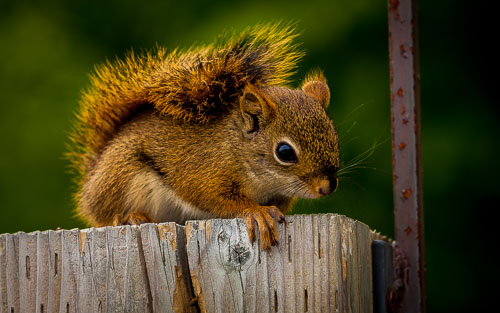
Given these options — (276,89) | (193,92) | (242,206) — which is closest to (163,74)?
(193,92)

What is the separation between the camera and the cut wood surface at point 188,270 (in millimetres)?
1732

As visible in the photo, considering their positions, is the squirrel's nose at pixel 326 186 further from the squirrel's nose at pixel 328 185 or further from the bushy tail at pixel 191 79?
the bushy tail at pixel 191 79

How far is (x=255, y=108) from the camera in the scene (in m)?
2.66

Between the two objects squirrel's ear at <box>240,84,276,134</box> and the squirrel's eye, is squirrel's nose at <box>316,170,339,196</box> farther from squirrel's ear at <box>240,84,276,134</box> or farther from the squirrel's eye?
squirrel's ear at <box>240,84,276,134</box>

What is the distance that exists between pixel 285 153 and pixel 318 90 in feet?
1.34

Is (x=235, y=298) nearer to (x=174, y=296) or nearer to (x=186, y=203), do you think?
(x=174, y=296)

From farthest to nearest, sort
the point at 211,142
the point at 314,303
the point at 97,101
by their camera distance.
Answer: the point at 97,101, the point at 211,142, the point at 314,303

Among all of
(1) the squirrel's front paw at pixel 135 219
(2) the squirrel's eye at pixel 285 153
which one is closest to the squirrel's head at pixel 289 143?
(2) the squirrel's eye at pixel 285 153

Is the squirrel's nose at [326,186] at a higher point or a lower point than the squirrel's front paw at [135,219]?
higher

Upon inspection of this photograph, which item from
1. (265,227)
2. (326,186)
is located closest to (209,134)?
(326,186)

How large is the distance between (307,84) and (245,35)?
1.08ft

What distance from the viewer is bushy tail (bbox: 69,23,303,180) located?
280 centimetres

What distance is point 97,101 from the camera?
3.14 metres

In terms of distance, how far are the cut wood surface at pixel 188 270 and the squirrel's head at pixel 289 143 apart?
0.71 meters
